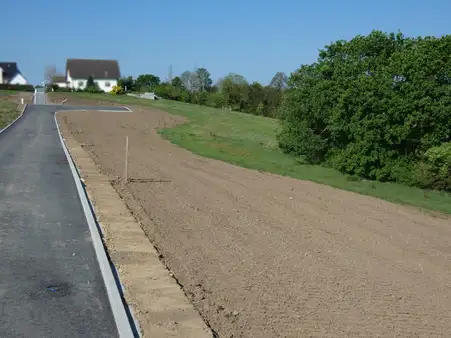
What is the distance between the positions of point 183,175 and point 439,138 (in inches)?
429

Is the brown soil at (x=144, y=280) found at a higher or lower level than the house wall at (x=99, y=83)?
lower

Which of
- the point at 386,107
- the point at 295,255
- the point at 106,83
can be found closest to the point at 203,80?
the point at 106,83

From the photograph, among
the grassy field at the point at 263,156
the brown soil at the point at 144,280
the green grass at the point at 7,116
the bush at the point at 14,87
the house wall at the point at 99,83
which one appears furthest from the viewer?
the house wall at the point at 99,83

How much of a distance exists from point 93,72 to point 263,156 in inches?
3567

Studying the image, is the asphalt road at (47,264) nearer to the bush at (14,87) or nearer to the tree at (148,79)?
the bush at (14,87)

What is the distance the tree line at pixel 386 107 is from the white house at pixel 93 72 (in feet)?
300

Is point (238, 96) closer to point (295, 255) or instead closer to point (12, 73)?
point (295, 255)

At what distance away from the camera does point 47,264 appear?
948cm

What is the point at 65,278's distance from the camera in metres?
8.82

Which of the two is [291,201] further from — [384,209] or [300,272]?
[300,272]

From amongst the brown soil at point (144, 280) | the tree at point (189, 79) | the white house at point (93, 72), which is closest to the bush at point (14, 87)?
the white house at point (93, 72)

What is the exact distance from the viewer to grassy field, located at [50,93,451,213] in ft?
70.9

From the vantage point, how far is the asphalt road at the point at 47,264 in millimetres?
7102

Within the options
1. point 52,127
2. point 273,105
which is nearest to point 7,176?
point 52,127
